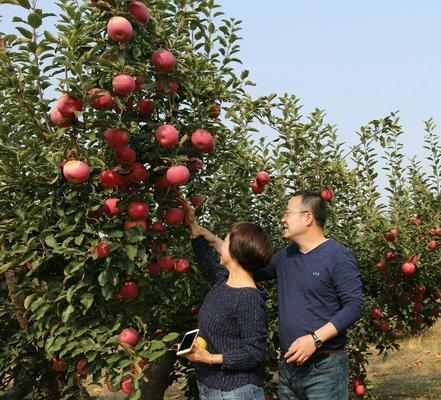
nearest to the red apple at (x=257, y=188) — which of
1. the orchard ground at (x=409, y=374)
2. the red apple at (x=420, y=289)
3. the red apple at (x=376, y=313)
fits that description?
the red apple at (x=376, y=313)

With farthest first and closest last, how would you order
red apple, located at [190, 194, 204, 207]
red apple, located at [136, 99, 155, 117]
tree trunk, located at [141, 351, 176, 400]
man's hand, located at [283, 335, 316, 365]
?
1. tree trunk, located at [141, 351, 176, 400]
2. red apple, located at [190, 194, 204, 207]
3. red apple, located at [136, 99, 155, 117]
4. man's hand, located at [283, 335, 316, 365]

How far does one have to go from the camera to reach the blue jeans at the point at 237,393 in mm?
2566

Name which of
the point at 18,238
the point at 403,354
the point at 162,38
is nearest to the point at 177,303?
the point at 18,238

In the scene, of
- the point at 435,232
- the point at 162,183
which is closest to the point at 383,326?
the point at 435,232

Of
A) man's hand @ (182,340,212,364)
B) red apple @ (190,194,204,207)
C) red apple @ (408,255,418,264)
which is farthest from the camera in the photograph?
red apple @ (408,255,418,264)

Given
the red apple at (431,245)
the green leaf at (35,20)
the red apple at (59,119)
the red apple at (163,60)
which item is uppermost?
the green leaf at (35,20)

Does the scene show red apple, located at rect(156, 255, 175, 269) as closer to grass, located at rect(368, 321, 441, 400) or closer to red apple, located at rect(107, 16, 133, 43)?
red apple, located at rect(107, 16, 133, 43)

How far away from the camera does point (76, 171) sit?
2701 mm

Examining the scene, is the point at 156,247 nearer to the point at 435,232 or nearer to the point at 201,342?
the point at 201,342

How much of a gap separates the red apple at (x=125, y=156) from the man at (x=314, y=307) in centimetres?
81

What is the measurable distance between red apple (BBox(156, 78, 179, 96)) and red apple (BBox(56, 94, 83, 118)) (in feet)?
1.39

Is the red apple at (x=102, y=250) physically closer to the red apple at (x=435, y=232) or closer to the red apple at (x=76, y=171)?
the red apple at (x=76, y=171)

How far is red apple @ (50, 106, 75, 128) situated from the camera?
2701 millimetres

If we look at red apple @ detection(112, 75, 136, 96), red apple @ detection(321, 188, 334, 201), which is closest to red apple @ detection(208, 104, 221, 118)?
red apple @ detection(112, 75, 136, 96)
